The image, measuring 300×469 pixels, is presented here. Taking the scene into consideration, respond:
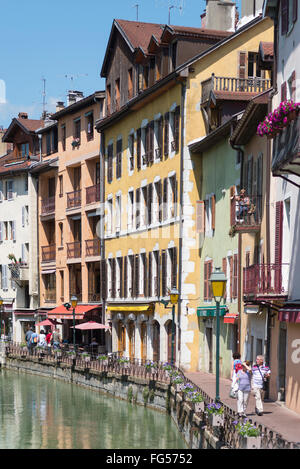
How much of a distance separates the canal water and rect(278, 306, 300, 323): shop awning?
15.3 ft

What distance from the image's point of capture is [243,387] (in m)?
25.6

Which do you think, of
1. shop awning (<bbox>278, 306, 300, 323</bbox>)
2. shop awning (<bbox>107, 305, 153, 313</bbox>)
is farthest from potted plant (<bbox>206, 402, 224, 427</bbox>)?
shop awning (<bbox>107, 305, 153, 313</bbox>)

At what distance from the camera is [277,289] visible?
28625mm

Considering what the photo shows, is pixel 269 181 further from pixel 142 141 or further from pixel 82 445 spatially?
pixel 142 141

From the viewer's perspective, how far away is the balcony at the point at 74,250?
62.4 metres

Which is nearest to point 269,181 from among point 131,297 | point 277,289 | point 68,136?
point 277,289

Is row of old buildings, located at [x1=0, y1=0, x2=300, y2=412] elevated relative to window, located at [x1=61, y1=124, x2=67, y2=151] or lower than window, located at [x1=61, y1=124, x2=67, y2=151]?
lower

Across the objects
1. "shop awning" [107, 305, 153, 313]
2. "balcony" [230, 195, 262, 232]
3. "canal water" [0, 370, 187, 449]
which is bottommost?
"canal water" [0, 370, 187, 449]

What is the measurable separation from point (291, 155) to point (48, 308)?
46746 mm

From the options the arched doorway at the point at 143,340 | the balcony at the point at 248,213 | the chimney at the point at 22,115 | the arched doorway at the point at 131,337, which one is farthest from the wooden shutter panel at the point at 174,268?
the chimney at the point at 22,115

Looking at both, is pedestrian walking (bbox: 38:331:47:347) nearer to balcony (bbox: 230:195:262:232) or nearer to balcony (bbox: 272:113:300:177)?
balcony (bbox: 230:195:262:232)

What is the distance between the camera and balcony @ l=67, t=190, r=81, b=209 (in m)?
62.5

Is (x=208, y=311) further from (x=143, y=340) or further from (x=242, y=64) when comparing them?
(x=242, y=64)

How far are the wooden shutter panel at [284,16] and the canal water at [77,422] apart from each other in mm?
12131
